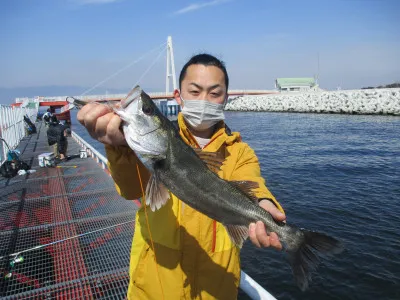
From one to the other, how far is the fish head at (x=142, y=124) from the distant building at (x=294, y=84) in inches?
5308

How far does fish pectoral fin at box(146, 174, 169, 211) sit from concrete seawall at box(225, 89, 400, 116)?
49.2 m

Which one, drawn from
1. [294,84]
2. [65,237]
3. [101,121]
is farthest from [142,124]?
[294,84]

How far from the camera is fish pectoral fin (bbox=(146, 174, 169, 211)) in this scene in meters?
2.78

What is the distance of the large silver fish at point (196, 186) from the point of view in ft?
9.23

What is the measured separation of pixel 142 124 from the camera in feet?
9.27

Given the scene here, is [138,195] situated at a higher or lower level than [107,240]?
higher

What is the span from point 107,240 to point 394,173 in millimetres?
16883

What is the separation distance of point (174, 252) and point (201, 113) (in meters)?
1.65

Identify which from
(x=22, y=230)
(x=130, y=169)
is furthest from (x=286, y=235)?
(x=22, y=230)

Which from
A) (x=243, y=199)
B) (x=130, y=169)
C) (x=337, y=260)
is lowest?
(x=337, y=260)

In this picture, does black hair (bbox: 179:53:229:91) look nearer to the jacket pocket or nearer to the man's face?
the man's face

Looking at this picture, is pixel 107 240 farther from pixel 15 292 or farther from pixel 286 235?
pixel 286 235

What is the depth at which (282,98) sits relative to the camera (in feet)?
238

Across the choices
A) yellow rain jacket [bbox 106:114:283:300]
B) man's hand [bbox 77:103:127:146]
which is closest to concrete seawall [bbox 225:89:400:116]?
yellow rain jacket [bbox 106:114:283:300]
